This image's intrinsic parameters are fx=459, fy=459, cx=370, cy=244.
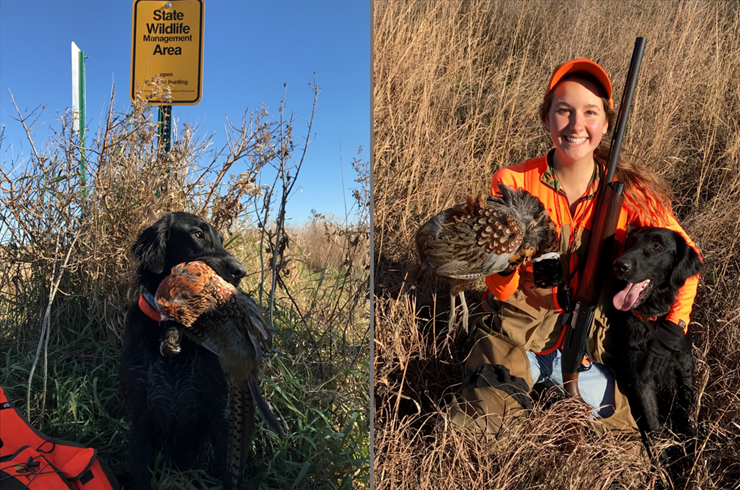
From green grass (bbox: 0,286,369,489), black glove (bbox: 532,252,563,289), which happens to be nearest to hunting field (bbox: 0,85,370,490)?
green grass (bbox: 0,286,369,489)

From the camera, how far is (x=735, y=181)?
281 cm

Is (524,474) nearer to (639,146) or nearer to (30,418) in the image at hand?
(30,418)

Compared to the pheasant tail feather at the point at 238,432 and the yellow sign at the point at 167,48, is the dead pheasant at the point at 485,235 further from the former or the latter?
the yellow sign at the point at 167,48

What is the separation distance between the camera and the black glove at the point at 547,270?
6.15 ft

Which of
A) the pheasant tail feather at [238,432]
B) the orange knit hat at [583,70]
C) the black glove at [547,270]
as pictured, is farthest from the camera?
the black glove at [547,270]

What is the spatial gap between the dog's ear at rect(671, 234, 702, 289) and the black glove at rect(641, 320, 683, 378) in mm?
176

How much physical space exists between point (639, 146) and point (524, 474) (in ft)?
7.80

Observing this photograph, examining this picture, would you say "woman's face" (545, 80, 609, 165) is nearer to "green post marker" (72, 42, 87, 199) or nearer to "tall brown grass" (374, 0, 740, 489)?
"tall brown grass" (374, 0, 740, 489)

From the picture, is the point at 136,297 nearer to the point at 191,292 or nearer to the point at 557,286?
the point at 191,292

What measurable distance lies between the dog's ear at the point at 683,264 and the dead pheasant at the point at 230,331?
1.58m

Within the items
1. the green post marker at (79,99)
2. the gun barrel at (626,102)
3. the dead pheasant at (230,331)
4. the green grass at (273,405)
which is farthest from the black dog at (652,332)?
the green post marker at (79,99)

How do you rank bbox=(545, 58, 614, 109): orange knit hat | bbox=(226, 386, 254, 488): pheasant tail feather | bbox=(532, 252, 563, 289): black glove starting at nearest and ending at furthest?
bbox=(226, 386, 254, 488): pheasant tail feather, bbox=(545, 58, 614, 109): orange knit hat, bbox=(532, 252, 563, 289): black glove

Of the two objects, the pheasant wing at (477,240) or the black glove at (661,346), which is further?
the black glove at (661,346)

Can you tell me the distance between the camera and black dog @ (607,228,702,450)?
68.6 inches
